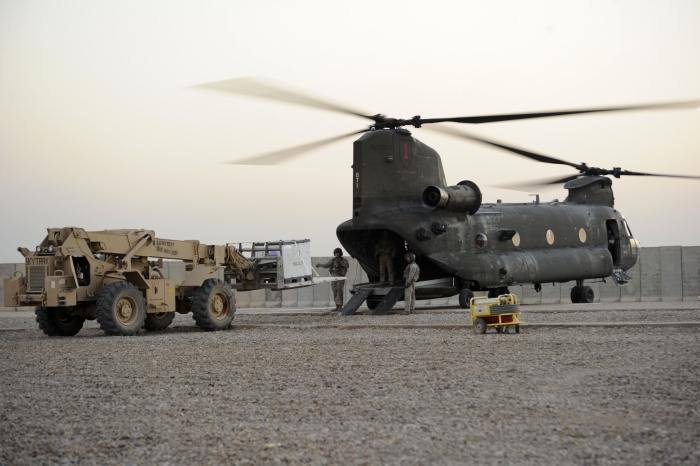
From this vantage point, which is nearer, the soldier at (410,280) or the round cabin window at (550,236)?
the soldier at (410,280)

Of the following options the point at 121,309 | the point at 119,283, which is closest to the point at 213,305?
the point at 121,309

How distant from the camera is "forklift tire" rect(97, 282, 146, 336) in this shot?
13648 millimetres

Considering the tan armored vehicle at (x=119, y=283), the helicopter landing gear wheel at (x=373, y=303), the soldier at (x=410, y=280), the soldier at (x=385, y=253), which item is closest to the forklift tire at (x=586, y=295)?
the soldier at (x=385, y=253)

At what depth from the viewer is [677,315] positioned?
16172mm

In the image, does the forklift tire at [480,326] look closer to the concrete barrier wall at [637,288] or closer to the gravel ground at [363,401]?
the gravel ground at [363,401]

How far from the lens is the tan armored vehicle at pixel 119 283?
1374 cm

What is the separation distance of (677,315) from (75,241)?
11654 millimetres

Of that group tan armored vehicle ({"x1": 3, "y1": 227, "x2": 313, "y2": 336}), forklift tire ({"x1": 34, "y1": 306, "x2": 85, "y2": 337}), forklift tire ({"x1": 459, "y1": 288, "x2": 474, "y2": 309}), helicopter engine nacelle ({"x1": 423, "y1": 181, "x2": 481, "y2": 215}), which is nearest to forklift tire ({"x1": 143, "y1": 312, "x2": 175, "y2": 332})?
tan armored vehicle ({"x1": 3, "y1": 227, "x2": 313, "y2": 336})

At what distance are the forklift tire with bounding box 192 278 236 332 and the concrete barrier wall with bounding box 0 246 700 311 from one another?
1063 cm

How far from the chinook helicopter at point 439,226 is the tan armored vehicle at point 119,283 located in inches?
102

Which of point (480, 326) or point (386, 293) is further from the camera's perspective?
point (386, 293)

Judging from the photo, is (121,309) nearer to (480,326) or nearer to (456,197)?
(480,326)

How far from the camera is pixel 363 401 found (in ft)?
22.7

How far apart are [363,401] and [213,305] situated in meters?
9.04
